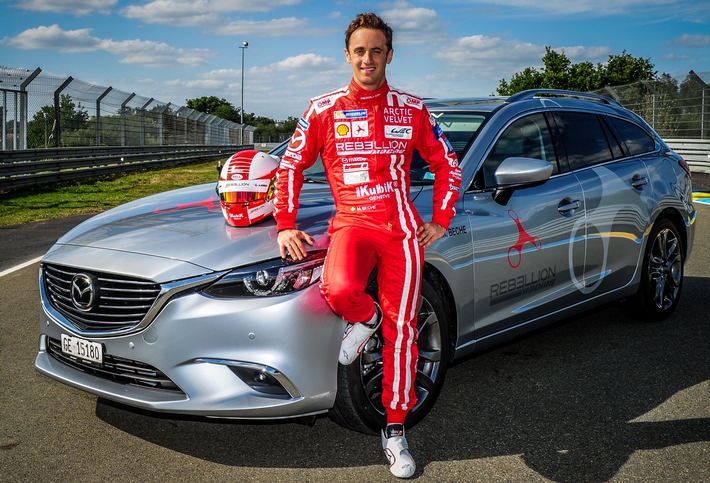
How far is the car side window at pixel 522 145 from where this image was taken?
457 centimetres

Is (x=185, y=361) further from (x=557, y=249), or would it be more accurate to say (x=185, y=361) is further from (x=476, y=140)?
(x=557, y=249)

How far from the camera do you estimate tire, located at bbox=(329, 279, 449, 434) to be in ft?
11.8

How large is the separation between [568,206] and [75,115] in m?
19.3

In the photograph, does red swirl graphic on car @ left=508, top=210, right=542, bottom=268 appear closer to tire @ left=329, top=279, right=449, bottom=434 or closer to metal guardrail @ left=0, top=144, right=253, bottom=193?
tire @ left=329, top=279, right=449, bottom=434

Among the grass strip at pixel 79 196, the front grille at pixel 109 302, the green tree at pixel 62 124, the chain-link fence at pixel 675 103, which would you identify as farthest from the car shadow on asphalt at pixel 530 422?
the chain-link fence at pixel 675 103

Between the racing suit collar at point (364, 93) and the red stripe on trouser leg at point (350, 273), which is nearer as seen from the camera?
the red stripe on trouser leg at point (350, 273)

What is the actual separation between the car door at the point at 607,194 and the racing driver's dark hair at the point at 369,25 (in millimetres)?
2070

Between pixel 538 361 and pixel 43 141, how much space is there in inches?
669

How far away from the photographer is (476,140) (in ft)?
15.0

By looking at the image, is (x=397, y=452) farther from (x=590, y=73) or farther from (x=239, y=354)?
(x=590, y=73)

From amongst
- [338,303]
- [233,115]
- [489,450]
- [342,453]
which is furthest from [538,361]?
[233,115]

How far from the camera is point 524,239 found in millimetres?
4551

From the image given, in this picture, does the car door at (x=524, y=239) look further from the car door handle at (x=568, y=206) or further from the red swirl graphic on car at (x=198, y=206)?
the red swirl graphic on car at (x=198, y=206)

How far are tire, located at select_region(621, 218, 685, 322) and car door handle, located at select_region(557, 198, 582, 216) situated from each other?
1.19m
